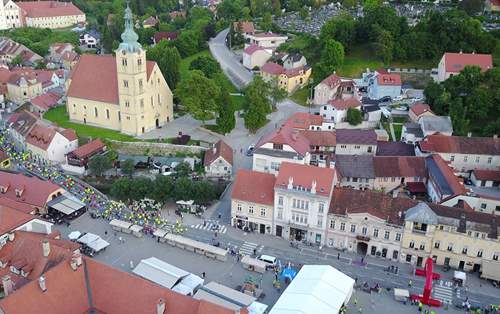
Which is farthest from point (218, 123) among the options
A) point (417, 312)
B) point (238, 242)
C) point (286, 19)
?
point (286, 19)

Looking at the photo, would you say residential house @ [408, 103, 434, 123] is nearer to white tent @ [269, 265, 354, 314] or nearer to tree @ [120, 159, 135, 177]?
white tent @ [269, 265, 354, 314]

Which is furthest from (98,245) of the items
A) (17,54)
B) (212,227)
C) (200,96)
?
(17,54)

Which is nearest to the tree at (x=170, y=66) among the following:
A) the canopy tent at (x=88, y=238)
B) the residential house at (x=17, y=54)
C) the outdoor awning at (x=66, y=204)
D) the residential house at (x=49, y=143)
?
the residential house at (x=49, y=143)

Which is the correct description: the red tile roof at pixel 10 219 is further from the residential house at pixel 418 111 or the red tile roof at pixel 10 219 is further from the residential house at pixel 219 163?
the residential house at pixel 418 111

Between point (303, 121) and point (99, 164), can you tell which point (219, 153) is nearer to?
point (303, 121)

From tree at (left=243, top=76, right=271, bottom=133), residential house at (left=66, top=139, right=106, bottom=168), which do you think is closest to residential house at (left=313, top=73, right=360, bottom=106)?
tree at (left=243, top=76, right=271, bottom=133)

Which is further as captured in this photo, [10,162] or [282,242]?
[10,162]

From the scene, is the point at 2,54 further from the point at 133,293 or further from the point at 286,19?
the point at 133,293
